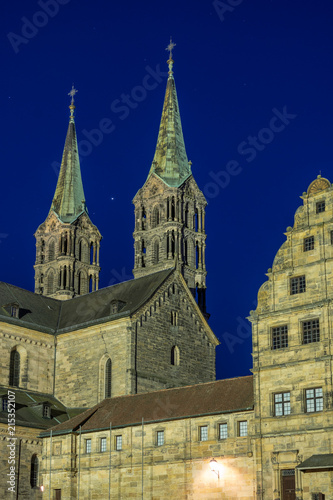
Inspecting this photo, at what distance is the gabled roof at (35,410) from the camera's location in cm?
5812

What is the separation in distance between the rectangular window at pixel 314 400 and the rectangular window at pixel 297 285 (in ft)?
18.3

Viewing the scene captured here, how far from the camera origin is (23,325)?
218ft

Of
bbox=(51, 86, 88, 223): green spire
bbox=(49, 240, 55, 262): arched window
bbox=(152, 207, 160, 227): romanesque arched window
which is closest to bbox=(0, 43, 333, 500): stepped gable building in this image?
bbox=(152, 207, 160, 227): romanesque arched window

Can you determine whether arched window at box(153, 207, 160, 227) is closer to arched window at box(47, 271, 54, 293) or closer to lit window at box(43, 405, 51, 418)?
arched window at box(47, 271, 54, 293)

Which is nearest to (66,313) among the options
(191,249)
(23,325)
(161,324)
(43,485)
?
(23,325)

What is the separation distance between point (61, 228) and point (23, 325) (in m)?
37.5

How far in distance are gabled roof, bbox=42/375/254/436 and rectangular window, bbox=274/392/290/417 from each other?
1.58 metres

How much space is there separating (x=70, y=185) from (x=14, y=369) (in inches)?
1798

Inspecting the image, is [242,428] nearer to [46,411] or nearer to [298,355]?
[298,355]

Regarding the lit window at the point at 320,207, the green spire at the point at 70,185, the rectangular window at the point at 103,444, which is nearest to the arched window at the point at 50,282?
the green spire at the point at 70,185

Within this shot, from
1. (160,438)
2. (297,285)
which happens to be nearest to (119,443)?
(160,438)

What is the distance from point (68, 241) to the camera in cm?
10231

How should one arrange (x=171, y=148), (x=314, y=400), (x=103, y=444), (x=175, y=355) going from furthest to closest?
1. (x=171, y=148)
2. (x=175, y=355)
3. (x=103, y=444)
4. (x=314, y=400)

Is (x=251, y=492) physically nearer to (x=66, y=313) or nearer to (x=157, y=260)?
(x=66, y=313)
